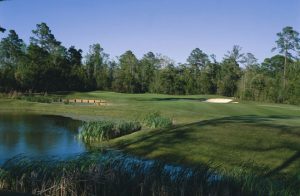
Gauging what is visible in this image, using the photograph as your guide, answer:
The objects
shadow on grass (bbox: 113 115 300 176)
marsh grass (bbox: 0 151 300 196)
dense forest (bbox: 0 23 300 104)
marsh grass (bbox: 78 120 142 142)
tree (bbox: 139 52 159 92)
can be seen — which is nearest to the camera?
marsh grass (bbox: 0 151 300 196)

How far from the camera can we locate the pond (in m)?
19.9

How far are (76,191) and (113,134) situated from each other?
45.4 feet

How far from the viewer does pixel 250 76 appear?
75.6m

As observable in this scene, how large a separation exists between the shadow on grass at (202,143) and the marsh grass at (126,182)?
494 cm

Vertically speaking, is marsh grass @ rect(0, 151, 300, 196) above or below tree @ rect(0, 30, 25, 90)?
below

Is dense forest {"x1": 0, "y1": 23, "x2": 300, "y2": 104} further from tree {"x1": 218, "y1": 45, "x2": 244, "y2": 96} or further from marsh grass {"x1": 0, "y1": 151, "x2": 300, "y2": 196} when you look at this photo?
marsh grass {"x1": 0, "y1": 151, "x2": 300, "y2": 196}

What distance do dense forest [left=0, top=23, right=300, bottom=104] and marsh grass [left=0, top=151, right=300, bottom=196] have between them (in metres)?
54.5

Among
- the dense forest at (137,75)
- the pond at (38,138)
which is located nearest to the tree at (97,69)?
the dense forest at (137,75)

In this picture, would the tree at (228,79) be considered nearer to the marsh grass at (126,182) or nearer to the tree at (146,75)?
the tree at (146,75)

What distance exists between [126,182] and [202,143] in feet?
28.1

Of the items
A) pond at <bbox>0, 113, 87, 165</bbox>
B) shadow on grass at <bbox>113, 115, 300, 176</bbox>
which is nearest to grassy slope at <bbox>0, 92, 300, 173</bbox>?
shadow on grass at <bbox>113, 115, 300, 176</bbox>

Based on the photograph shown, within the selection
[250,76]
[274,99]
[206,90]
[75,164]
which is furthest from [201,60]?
[75,164]

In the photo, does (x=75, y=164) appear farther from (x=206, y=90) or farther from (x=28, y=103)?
(x=206, y=90)

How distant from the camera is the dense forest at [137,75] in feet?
221
